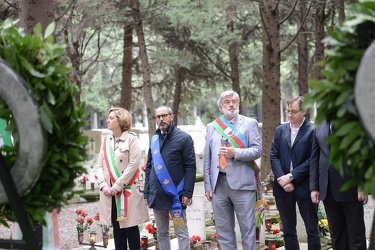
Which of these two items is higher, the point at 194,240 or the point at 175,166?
the point at 175,166

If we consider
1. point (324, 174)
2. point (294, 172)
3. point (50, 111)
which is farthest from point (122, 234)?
point (50, 111)

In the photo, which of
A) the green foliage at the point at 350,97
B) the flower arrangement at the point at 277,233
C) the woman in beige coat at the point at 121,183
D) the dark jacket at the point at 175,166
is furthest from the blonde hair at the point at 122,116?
the green foliage at the point at 350,97

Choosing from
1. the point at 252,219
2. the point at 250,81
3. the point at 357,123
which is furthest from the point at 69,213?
the point at 357,123

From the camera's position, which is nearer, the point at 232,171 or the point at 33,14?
the point at 232,171

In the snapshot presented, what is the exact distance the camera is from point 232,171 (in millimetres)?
8703

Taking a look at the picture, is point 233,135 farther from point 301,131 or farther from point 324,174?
point 324,174

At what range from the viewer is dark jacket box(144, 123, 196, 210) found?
8984 millimetres

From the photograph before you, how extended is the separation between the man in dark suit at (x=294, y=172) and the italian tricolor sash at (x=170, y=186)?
1.12 metres

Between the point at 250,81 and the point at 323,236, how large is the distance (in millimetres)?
17926

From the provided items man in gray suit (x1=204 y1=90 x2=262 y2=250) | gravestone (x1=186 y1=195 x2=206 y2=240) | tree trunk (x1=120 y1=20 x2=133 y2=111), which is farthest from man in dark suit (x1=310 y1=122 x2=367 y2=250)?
tree trunk (x1=120 y1=20 x2=133 y2=111)

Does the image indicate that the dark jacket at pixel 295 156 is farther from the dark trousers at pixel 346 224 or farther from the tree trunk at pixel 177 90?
the tree trunk at pixel 177 90

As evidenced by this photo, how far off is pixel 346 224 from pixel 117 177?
2732 millimetres

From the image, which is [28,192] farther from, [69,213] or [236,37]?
[236,37]

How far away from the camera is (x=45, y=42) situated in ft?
17.3
